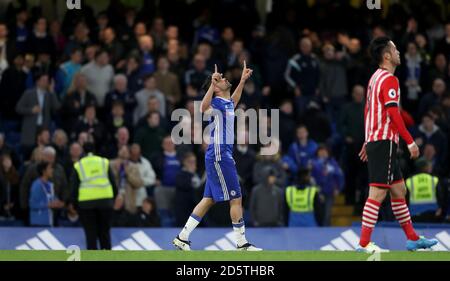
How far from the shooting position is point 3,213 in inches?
1079

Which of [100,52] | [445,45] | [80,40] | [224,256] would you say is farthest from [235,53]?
[224,256]

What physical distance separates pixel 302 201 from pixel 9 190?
596 cm

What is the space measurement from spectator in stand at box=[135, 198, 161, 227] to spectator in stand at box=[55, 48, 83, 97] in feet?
14.6

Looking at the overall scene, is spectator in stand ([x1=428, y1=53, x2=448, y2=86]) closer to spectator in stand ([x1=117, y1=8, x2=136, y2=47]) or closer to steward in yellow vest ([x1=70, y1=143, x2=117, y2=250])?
spectator in stand ([x1=117, y1=8, x2=136, y2=47])

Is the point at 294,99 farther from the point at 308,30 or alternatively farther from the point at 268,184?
the point at 268,184

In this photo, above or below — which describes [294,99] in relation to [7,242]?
above

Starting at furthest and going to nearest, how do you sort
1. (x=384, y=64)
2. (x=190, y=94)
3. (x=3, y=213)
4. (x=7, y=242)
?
1. (x=190, y=94)
2. (x=3, y=213)
3. (x=7, y=242)
4. (x=384, y=64)

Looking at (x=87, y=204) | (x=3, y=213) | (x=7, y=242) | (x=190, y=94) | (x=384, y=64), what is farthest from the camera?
(x=190, y=94)

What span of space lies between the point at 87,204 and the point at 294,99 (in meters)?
8.31

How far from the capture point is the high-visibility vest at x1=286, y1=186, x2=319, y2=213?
26781mm

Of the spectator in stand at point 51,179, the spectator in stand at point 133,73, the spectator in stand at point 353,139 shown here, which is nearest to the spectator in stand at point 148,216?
the spectator in stand at point 51,179

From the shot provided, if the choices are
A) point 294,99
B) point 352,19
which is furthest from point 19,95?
point 352,19

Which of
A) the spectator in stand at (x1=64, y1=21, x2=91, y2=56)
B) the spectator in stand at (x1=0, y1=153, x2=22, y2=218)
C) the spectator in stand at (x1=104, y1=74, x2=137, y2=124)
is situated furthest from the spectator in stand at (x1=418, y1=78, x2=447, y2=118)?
the spectator in stand at (x1=0, y1=153, x2=22, y2=218)
